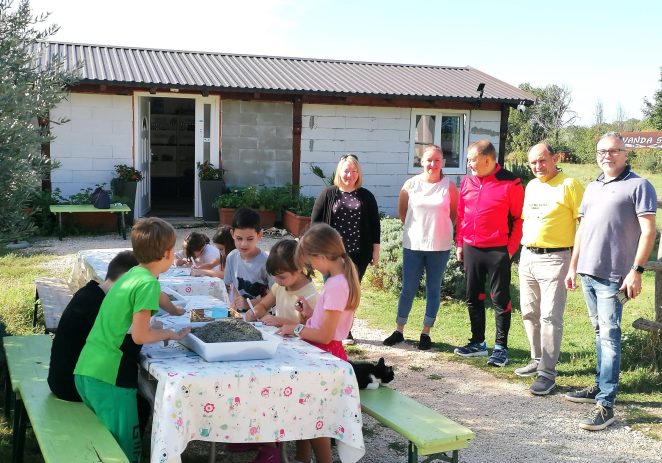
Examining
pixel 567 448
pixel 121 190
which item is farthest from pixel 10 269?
pixel 567 448

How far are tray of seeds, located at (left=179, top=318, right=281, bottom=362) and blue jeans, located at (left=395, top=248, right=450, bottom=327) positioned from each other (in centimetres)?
305

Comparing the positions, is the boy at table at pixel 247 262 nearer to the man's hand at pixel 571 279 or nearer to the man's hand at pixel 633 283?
the man's hand at pixel 571 279

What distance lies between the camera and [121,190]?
505 inches

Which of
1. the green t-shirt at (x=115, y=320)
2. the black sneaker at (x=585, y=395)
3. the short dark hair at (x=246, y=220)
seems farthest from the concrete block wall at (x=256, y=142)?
the green t-shirt at (x=115, y=320)

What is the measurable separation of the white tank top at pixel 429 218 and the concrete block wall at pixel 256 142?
8067 millimetres

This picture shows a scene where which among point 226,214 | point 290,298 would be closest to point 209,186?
point 226,214

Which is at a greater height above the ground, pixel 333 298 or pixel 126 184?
pixel 126 184

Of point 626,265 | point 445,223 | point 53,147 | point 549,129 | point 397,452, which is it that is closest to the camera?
point 397,452

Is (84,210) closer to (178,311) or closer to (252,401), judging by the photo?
(178,311)

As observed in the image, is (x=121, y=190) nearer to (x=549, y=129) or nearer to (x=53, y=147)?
(x=53, y=147)

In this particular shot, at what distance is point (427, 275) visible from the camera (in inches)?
254

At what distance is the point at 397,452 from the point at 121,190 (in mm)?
9701

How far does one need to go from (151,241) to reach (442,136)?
12325 mm

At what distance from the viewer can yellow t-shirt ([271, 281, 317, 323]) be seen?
4.39 metres
